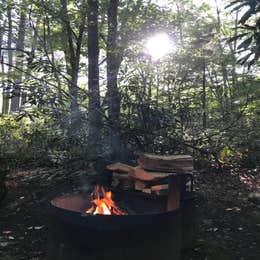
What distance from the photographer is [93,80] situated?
5.38 m

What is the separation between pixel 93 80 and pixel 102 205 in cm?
313

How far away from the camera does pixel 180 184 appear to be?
288 centimetres

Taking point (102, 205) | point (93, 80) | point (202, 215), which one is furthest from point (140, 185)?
point (93, 80)

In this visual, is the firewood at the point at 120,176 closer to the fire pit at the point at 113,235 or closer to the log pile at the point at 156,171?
the log pile at the point at 156,171

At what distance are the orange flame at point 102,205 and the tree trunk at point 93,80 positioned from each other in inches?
59.7

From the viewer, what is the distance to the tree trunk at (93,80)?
432 cm

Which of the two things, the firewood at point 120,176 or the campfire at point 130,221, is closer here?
the campfire at point 130,221

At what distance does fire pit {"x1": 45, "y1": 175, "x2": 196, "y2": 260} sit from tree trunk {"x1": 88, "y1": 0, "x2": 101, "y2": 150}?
6.64ft

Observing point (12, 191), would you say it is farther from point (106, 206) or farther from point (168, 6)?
point (168, 6)

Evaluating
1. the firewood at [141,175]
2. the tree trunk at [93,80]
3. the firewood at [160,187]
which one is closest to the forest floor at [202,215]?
the tree trunk at [93,80]

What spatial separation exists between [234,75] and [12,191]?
6339 millimetres

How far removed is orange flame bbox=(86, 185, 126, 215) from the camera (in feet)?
8.63

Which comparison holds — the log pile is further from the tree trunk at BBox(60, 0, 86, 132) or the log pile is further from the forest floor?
the tree trunk at BBox(60, 0, 86, 132)

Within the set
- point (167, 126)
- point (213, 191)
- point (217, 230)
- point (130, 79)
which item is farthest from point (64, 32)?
point (217, 230)
